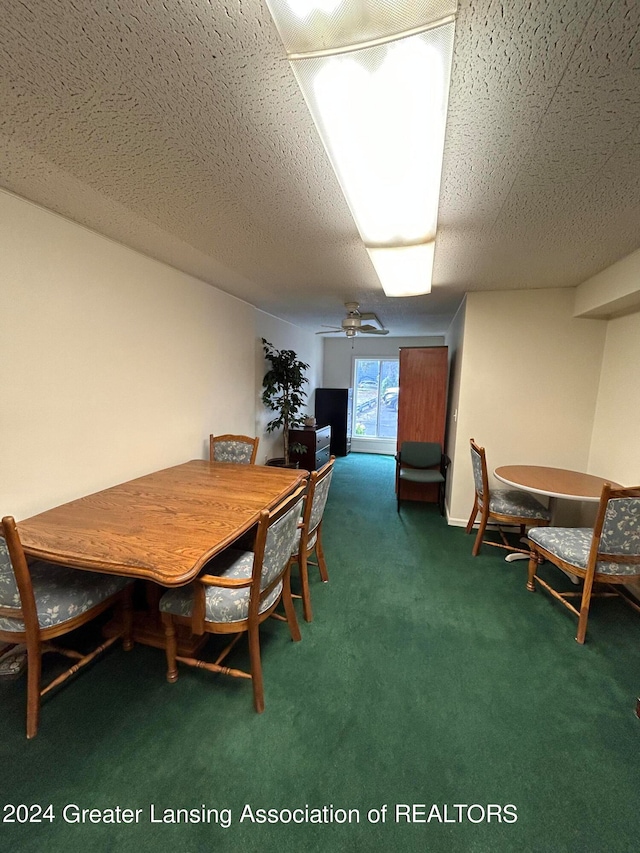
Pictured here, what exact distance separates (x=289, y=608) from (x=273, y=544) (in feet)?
2.08

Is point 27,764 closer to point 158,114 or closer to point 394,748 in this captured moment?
point 394,748

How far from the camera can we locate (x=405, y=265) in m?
2.10

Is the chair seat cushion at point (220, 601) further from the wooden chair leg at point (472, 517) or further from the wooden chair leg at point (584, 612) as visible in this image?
the wooden chair leg at point (472, 517)

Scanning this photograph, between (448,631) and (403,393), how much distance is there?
111 inches

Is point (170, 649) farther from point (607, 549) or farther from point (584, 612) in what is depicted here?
point (607, 549)

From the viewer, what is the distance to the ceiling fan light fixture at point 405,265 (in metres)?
1.88

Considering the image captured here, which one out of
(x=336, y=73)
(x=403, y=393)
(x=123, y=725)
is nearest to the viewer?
(x=336, y=73)

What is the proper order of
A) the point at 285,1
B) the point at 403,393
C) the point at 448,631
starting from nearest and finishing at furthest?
the point at 285,1 → the point at 448,631 → the point at 403,393

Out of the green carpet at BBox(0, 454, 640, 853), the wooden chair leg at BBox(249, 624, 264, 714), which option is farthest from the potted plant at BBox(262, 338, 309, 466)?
the wooden chair leg at BBox(249, 624, 264, 714)

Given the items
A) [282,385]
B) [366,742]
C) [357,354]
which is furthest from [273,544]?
[357,354]

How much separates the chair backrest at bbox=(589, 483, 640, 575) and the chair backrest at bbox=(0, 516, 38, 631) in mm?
2702

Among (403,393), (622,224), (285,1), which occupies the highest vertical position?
(622,224)

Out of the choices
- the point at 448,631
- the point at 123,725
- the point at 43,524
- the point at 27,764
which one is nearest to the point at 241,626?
the point at 123,725

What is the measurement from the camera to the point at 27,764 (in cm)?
124
